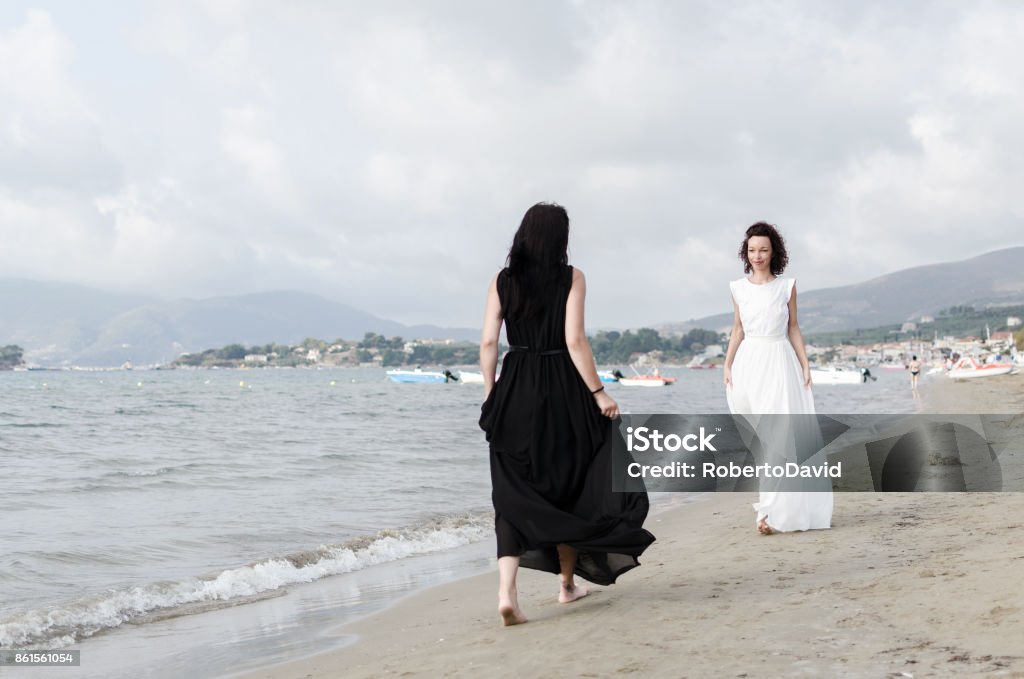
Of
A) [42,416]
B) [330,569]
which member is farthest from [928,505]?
[42,416]

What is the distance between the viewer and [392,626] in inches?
222

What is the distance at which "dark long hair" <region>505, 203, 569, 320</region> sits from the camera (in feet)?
15.6

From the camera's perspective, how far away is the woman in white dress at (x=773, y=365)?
6824mm

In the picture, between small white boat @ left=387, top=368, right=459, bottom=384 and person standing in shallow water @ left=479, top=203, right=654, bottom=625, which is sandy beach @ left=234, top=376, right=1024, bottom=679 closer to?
person standing in shallow water @ left=479, top=203, right=654, bottom=625

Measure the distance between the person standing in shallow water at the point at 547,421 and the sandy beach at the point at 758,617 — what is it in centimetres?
43

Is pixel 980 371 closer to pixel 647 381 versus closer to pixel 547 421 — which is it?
pixel 647 381

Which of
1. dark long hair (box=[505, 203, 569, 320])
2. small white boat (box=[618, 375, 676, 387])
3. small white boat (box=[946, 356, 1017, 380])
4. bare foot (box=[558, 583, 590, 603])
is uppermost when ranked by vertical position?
dark long hair (box=[505, 203, 569, 320])

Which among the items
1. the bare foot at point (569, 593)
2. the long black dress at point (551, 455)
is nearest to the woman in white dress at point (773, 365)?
the bare foot at point (569, 593)

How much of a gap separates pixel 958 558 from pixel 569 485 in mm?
2335

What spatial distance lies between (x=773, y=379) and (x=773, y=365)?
102 mm

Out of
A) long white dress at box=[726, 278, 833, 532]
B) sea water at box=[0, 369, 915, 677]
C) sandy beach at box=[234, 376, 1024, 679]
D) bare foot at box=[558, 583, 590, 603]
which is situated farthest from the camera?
long white dress at box=[726, 278, 833, 532]

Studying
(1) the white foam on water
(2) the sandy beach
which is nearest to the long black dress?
(2) the sandy beach

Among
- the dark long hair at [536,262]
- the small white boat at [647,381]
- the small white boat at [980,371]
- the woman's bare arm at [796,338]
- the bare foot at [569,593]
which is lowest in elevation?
the small white boat at [647,381]

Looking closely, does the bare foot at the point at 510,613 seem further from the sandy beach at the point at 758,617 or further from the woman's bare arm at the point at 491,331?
the woman's bare arm at the point at 491,331
